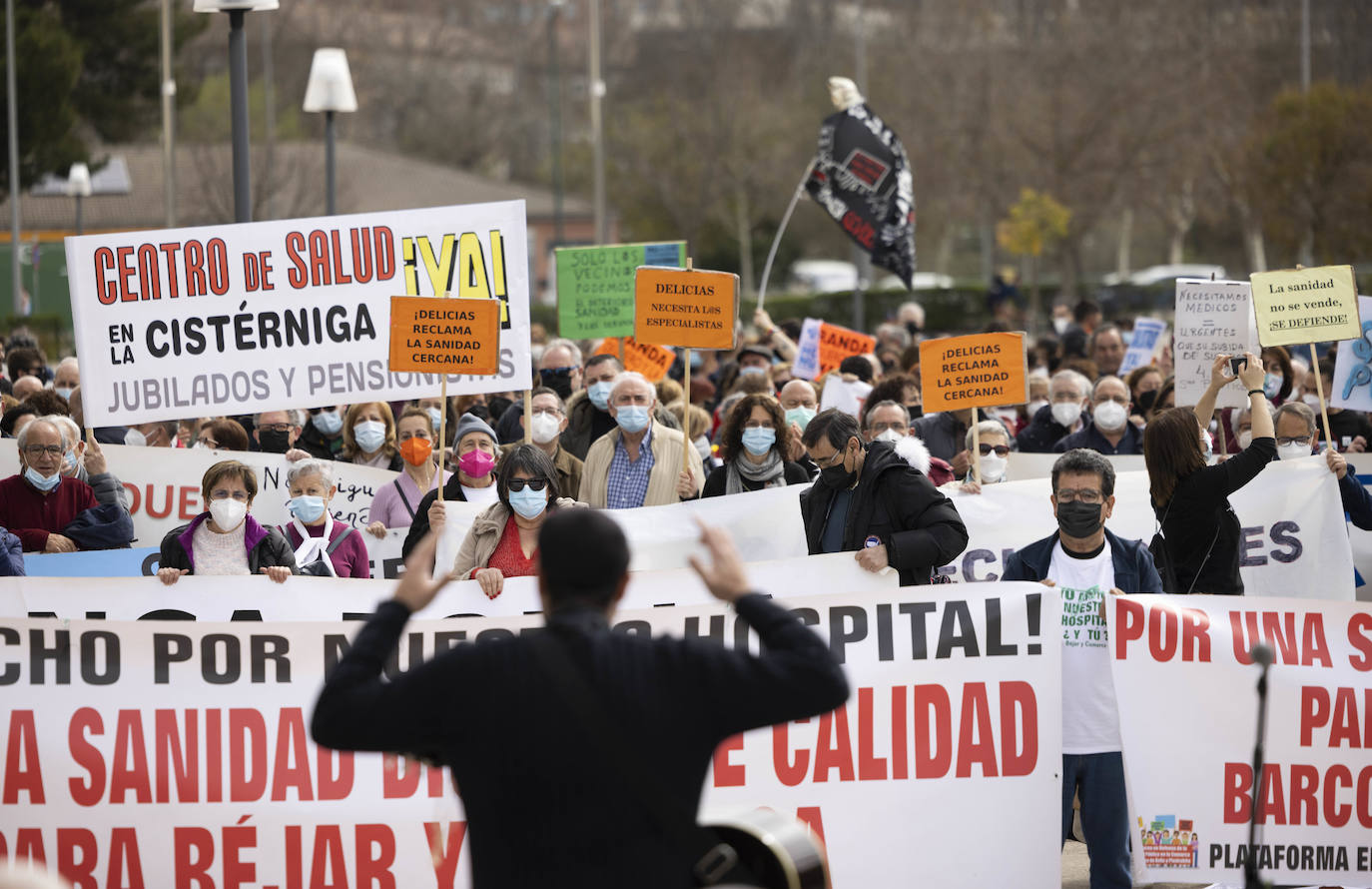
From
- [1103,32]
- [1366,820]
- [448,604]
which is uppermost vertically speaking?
[1103,32]

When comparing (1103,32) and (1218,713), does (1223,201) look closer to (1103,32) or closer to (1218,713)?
(1103,32)

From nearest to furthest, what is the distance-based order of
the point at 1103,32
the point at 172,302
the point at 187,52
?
the point at 172,302
the point at 1103,32
the point at 187,52

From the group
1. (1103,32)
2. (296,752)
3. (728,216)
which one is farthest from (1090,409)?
(728,216)

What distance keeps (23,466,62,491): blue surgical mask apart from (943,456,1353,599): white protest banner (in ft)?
13.3

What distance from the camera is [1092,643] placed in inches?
235

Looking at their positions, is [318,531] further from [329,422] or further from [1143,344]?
[1143,344]

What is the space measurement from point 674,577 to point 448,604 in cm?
85

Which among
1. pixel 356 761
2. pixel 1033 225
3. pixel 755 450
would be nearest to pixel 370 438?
pixel 755 450

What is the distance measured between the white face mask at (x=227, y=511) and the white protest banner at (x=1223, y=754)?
3.24 meters

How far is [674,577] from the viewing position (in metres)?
6.63

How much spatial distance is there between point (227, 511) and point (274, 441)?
380cm

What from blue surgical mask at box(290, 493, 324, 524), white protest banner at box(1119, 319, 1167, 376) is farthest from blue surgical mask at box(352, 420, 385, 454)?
white protest banner at box(1119, 319, 1167, 376)

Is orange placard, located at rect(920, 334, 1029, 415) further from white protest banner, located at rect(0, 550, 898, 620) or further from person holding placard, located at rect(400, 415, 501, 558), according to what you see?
person holding placard, located at rect(400, 415, 501, 558)

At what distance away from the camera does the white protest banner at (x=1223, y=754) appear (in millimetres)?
5797
